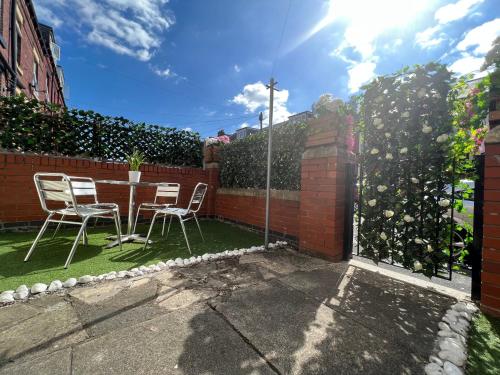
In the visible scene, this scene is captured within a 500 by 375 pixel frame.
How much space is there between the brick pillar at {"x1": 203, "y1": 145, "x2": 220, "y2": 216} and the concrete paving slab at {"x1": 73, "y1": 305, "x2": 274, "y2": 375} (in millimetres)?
4459

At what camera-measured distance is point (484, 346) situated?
1.31 meters

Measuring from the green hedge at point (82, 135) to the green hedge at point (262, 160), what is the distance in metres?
1.21

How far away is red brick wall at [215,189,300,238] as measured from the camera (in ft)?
11.9

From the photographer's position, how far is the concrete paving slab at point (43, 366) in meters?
1.01

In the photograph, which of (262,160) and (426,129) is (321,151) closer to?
(426,129)

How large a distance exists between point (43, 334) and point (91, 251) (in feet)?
5.98

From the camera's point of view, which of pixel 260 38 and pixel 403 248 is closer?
pixel 403 248

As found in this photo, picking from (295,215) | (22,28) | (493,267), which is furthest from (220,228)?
(22,28)

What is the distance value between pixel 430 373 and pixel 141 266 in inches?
94.1

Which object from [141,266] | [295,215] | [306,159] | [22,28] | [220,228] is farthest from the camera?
[22,28]

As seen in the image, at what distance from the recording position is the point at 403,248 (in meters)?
2.23

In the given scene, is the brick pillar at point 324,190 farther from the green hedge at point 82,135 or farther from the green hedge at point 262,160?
the green hedge at point 82,135

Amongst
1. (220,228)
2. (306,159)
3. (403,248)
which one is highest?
(306,159)

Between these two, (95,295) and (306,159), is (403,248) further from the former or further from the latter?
(95,295)
